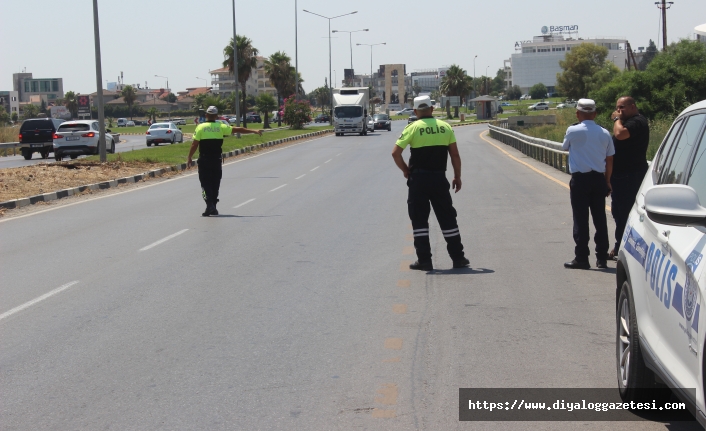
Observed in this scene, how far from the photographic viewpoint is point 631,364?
4.75 meters

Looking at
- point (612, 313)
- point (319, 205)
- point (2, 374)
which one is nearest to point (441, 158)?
point (612, 313)

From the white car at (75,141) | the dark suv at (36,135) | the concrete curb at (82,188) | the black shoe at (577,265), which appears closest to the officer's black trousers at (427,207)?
the black shoe at (577,265)

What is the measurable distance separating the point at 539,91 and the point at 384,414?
18582cm

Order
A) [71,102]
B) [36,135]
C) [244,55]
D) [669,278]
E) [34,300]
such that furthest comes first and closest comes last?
[71,102] → [244,55] → [36,135] → [34,300] → [669,278]

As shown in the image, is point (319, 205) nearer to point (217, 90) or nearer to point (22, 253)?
point (22, 253)

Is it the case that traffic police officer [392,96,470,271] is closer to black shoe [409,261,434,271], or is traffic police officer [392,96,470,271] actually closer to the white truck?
black shoe [409,261,434,271]

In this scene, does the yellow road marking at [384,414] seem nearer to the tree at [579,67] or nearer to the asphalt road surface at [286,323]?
the asphalt road surface at [286,323]

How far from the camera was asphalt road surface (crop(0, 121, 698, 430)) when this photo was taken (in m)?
5.19

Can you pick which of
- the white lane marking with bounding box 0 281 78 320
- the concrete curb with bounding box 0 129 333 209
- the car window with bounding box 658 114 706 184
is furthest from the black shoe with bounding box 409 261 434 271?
the concrete curb with bounding box 0 129 333 209

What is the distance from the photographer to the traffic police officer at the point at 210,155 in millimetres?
15289

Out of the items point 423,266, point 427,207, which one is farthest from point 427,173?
point 423,266

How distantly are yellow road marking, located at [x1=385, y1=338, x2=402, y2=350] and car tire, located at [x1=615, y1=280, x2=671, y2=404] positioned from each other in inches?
70.0

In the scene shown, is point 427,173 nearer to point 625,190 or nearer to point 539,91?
point 625,190

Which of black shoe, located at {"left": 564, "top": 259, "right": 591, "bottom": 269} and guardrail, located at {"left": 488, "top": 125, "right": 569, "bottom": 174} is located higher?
guardrail, located at {"left": 488, "top": 125, "right": 569, "bottom": 174}
